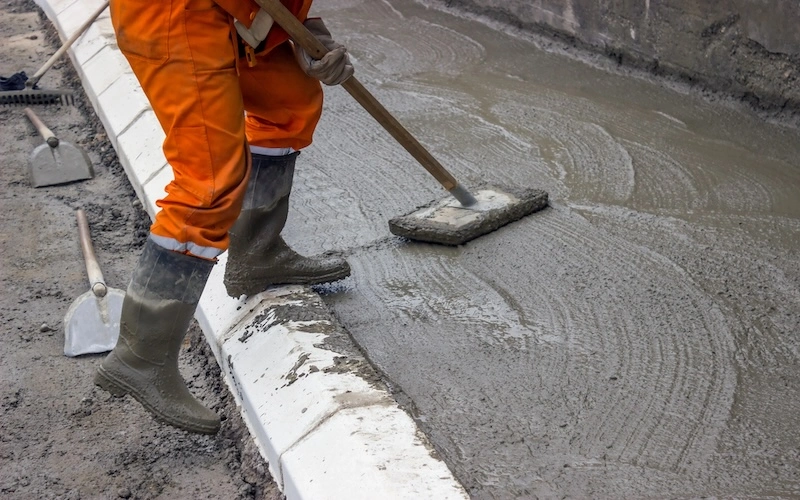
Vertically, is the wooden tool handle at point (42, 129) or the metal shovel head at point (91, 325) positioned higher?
the metal shovel head at point (91, 325)

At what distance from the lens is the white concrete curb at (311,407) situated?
2033 millimetres

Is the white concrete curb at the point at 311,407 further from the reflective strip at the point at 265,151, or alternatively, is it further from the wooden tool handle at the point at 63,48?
the wooden tool handle at the point at 63,48

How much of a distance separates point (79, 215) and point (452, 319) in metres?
1.97

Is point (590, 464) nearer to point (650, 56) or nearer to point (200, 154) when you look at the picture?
point (200, 154)

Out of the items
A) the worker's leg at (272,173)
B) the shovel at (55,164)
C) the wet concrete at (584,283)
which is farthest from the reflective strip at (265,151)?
the shovel at (55,164)

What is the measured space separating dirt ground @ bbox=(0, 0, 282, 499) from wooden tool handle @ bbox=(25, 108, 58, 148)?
8.9 inches

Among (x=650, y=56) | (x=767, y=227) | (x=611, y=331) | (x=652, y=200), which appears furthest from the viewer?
(x=650, y=56)

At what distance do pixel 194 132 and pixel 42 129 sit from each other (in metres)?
2.95

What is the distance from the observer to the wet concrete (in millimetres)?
2176

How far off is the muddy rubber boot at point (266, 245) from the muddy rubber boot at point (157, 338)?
454mm

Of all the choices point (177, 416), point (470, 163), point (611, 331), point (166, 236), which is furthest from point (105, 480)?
point (470, 163)

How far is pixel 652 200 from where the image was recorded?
344 cm

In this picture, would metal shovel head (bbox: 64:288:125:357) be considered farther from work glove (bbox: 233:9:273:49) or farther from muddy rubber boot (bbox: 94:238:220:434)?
work glove (bbox: 233:9:273:49)

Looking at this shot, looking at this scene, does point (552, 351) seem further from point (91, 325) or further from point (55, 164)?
point (55, 164)
